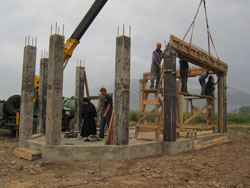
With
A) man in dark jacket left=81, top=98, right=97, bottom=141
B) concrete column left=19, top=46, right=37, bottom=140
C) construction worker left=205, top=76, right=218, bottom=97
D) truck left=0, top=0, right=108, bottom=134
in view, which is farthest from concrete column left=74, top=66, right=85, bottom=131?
construction worker left=205, top=76, right=218, bottom=97

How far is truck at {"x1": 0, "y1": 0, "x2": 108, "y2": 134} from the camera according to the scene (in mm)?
10094

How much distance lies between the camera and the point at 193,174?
5.70m

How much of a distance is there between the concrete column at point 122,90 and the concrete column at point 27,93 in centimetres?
330

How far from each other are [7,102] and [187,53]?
944 centimetres

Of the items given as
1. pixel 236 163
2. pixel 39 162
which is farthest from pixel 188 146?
pixel 39 162

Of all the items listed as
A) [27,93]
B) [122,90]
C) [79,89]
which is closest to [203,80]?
[79,89]

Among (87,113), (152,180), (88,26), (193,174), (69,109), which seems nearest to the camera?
(152,180)

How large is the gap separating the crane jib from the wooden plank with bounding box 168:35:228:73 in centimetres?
361

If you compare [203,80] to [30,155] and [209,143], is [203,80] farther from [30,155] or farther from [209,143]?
[30,155]

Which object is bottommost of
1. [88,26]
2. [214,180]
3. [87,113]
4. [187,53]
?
[214,180]

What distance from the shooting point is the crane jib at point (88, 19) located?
9.95 metres

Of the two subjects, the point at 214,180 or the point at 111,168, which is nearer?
the point at 214,180

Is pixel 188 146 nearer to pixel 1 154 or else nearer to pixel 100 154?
pixel 100 154

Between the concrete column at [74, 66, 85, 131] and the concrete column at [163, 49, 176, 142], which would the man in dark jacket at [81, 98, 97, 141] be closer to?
the concrete column at [74, 66, 85, 131]
